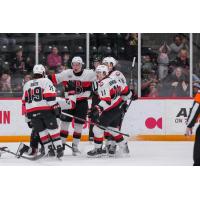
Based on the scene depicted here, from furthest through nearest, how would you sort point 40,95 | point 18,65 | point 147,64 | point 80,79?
point 147,64 < point 18,65 < point 80,79 < point 40,95

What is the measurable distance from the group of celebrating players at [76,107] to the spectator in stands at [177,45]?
2.92 m

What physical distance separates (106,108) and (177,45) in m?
3.73

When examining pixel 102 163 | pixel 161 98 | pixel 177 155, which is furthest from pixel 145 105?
pixel 102 163

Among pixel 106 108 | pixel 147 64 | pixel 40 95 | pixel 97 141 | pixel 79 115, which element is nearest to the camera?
pixel 40 95

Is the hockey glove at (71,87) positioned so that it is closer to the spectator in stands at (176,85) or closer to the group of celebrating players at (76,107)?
the group of celebrating players at (76,107)

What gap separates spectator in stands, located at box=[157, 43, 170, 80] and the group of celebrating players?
Answer: 106 inches

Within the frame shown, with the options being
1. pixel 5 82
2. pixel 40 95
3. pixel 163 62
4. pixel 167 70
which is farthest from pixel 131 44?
pixel 40 95

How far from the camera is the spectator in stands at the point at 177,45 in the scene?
40.2 ft

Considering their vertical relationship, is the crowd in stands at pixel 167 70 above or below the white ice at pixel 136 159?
above

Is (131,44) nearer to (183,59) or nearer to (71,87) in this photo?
(183,59)

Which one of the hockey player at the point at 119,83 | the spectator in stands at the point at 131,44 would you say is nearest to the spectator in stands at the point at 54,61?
the spectator in stands at the point at 131,44

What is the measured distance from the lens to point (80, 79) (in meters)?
9.20

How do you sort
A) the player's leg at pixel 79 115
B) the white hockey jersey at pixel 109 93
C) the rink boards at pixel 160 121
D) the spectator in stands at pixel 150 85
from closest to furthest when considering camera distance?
the white hockey jersey at pixel 109 93, the player's leg at pixel 79 115, the rink boards at pixel 160 121, the spectator in stands at pixel 150 85

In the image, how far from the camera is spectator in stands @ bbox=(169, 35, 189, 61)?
12.2 metres
